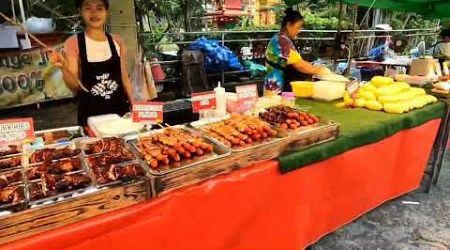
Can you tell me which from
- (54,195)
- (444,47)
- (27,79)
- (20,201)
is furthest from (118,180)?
(444,47)

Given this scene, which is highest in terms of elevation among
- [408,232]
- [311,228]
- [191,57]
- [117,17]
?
[117,17]

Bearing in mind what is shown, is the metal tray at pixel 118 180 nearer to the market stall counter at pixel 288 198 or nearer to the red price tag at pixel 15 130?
the market stall counter at pixel 288 198

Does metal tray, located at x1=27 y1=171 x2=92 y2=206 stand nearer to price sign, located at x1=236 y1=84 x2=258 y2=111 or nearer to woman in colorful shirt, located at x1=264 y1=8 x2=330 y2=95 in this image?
price sign, located at x1=236 y1=84 x2=258 y2=111

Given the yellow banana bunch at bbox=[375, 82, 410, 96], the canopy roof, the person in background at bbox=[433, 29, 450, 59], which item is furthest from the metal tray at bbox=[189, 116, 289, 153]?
the person in background at bbox=[433, 29, 450, 59]

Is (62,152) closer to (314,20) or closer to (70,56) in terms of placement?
(70,56)

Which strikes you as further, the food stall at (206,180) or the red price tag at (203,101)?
the red price tag at (203,101)

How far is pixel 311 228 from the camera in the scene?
245 centimetres

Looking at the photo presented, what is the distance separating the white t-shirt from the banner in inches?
181

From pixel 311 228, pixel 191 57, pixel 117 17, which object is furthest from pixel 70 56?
pixel 191 57

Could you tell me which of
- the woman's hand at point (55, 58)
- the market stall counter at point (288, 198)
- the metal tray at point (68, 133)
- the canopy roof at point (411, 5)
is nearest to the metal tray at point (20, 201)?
the market stall counter at point (288, 198)

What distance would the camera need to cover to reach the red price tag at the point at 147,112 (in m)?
1.97

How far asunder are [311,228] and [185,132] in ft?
3.92

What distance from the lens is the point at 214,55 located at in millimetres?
7254

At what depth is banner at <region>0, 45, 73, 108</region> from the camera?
20.6 ft
